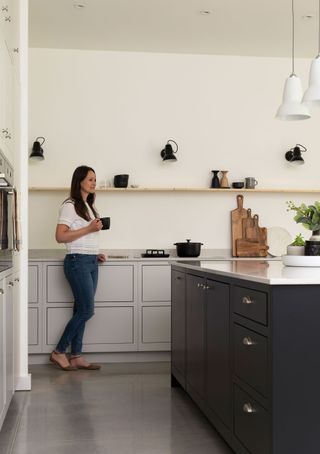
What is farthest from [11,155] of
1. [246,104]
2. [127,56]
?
[246,104]

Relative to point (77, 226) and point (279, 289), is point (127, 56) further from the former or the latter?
point (279, 289)

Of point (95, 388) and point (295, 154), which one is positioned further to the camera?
point (295, 154)

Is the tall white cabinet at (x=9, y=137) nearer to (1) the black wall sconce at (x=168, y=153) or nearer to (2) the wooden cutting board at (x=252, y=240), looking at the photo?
(1) the black wall sconce at (x=168, y=153)

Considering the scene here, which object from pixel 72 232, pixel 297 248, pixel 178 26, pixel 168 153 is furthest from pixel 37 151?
pixel 297 248

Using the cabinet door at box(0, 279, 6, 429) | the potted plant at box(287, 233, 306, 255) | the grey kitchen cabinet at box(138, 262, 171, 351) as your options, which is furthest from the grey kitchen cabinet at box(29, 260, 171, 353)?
the potted plant at box(287, 233, 306, 255)

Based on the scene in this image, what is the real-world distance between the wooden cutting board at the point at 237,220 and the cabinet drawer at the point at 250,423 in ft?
11.4

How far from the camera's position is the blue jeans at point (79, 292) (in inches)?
198

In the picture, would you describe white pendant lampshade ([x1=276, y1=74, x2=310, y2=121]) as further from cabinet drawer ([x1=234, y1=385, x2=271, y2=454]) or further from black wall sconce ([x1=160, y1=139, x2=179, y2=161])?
black wall sconce ([x1=160, y1=139, x2=179, y2=161])

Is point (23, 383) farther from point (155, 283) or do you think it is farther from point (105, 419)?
point (155, 283)

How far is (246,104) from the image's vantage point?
21.0ft

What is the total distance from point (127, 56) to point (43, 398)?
3390 millimetres

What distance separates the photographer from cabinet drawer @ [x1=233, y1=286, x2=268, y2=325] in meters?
2.43

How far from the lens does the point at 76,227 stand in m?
5.03

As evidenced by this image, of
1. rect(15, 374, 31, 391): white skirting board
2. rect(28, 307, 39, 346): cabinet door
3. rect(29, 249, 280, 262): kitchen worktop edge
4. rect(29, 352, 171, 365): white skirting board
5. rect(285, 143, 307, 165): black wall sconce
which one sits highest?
rect(285, 143, 307, 165): black wall sconce
